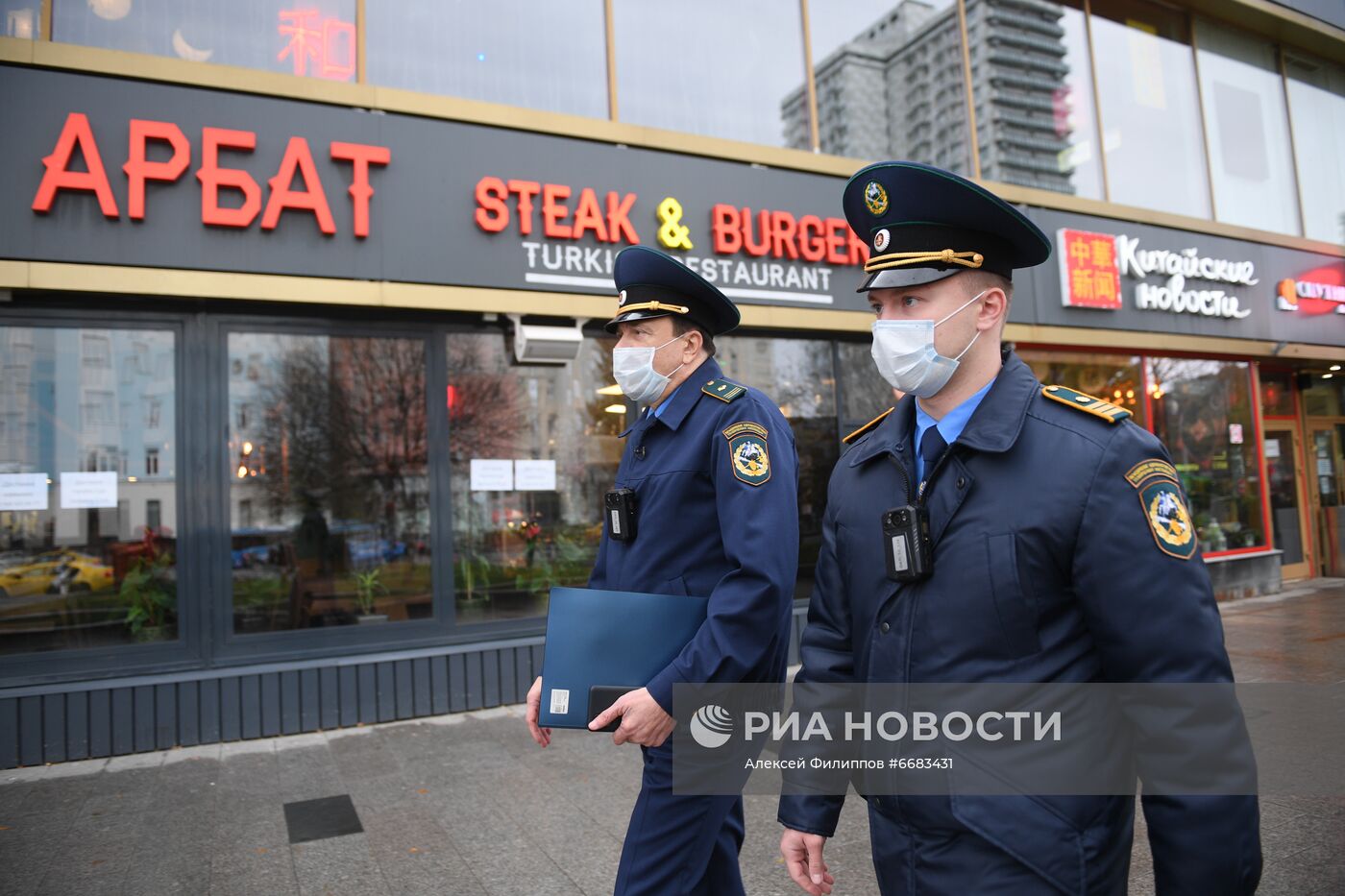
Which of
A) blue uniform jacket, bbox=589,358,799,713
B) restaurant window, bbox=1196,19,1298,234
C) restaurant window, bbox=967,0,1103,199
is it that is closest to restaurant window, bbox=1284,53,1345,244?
restaurant window, bbox=1196,19,1298,234

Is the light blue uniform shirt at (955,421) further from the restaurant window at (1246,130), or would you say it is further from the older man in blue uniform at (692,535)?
the restaurant window at (1246,130)

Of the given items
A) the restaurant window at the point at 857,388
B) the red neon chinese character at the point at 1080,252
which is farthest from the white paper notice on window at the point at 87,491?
the red neon chinese character at the point at 1080,252

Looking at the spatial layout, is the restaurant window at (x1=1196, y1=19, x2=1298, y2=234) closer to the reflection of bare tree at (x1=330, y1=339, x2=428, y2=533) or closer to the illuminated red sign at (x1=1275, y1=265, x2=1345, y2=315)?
the illuminated red sign at (x1=1275, y1=265, x2=1345, y2=315)

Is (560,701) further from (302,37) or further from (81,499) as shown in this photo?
(302,37)

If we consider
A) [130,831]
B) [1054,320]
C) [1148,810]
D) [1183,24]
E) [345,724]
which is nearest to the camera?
[1148,810]

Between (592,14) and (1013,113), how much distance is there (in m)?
5.18

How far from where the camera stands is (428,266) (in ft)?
20.4

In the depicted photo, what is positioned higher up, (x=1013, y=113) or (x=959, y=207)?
(x=1013, y=113)

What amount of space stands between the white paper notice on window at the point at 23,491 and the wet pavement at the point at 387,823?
1620 mm

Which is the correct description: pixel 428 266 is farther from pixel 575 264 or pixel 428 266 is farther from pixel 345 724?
pixel 345 724

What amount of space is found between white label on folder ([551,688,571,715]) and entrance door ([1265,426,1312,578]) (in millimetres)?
12769

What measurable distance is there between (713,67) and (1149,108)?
6530mm

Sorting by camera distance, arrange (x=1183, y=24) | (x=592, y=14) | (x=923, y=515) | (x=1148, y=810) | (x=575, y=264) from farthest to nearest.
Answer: (x=1183, y=24), (x=592, y=14), (x=575, y=264), (x=923, y=515), (x=1148, y=810)

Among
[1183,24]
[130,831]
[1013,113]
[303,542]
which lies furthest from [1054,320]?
[130,831]
